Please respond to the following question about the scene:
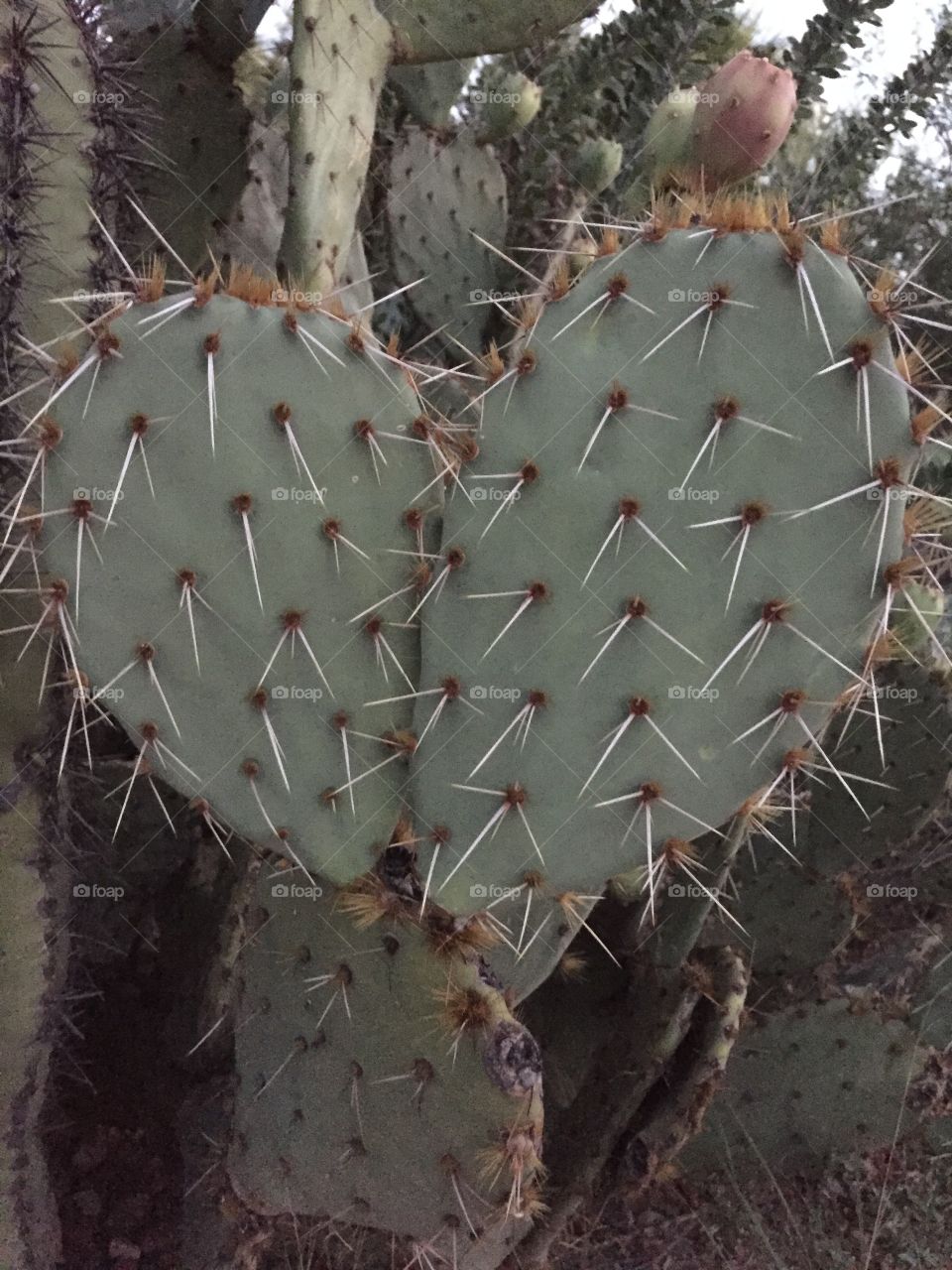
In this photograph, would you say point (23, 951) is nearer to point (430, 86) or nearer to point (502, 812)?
point (502, 812)

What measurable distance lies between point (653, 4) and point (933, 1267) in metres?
2.17

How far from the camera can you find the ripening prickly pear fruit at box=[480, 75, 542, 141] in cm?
178

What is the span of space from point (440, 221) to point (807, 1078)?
5.15 ft

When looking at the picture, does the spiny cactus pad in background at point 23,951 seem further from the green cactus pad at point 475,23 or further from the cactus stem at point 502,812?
the green cactus pad at point 475,23

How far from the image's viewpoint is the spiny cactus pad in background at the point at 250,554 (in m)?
0.88

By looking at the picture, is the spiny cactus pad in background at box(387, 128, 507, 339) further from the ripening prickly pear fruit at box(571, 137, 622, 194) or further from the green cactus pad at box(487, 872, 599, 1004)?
the green cactus pad at box(487, 872, 599, 1004)

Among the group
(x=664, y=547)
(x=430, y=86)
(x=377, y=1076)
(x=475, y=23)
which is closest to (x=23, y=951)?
(x=377, y=1076)

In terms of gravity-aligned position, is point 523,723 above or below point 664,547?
below

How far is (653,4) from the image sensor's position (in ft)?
5.96

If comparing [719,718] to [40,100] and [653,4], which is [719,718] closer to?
[40,100]

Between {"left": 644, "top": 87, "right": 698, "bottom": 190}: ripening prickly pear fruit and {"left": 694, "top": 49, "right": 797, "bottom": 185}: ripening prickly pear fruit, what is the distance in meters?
0.02

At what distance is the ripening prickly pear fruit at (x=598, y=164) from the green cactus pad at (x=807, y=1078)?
1.39 m

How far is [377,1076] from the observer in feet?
3.23

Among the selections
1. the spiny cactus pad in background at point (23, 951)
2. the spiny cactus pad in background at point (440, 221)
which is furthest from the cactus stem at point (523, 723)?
the spiny cactus pad in background at point (440, 221)
